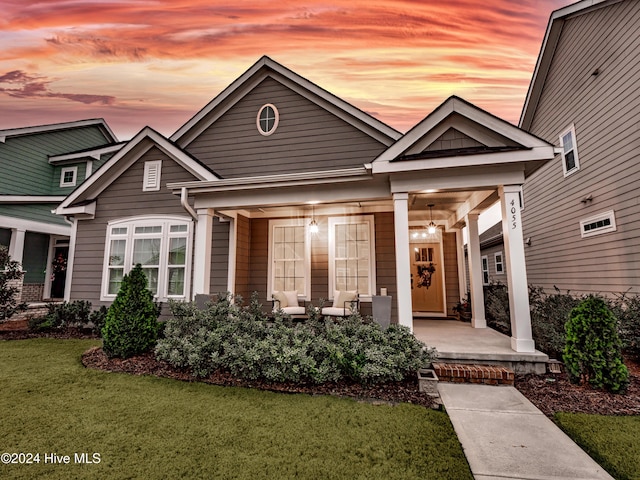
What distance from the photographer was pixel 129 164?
8070 millimetres

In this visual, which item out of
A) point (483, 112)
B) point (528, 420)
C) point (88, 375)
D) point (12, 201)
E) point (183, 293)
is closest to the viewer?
point (528, 420)

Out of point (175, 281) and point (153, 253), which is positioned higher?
point (153, 253)

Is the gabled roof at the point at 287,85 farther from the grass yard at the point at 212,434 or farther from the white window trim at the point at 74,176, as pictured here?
the white window trim at the point at 74,176

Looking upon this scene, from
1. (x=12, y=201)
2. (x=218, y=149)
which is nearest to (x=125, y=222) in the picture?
(x=218, y=149)

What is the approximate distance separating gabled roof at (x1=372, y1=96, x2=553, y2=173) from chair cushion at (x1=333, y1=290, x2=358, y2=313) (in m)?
2.96

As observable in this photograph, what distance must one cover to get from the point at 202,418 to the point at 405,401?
7.57 feet

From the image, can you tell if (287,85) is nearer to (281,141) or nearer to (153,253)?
(281,141)

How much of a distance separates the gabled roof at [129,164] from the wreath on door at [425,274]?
6475mm

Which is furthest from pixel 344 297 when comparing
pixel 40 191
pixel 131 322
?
pixel 40 191

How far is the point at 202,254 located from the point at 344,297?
3.27m

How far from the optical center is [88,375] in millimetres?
4633

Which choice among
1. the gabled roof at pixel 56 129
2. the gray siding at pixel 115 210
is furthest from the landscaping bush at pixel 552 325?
the gabled roof at pixel 56 129

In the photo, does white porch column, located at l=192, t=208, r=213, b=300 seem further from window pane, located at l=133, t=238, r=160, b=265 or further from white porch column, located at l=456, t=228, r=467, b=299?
white porch column, located at l=456, t=228, r=467, b=299

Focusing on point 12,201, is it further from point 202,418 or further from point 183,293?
point 202,418
